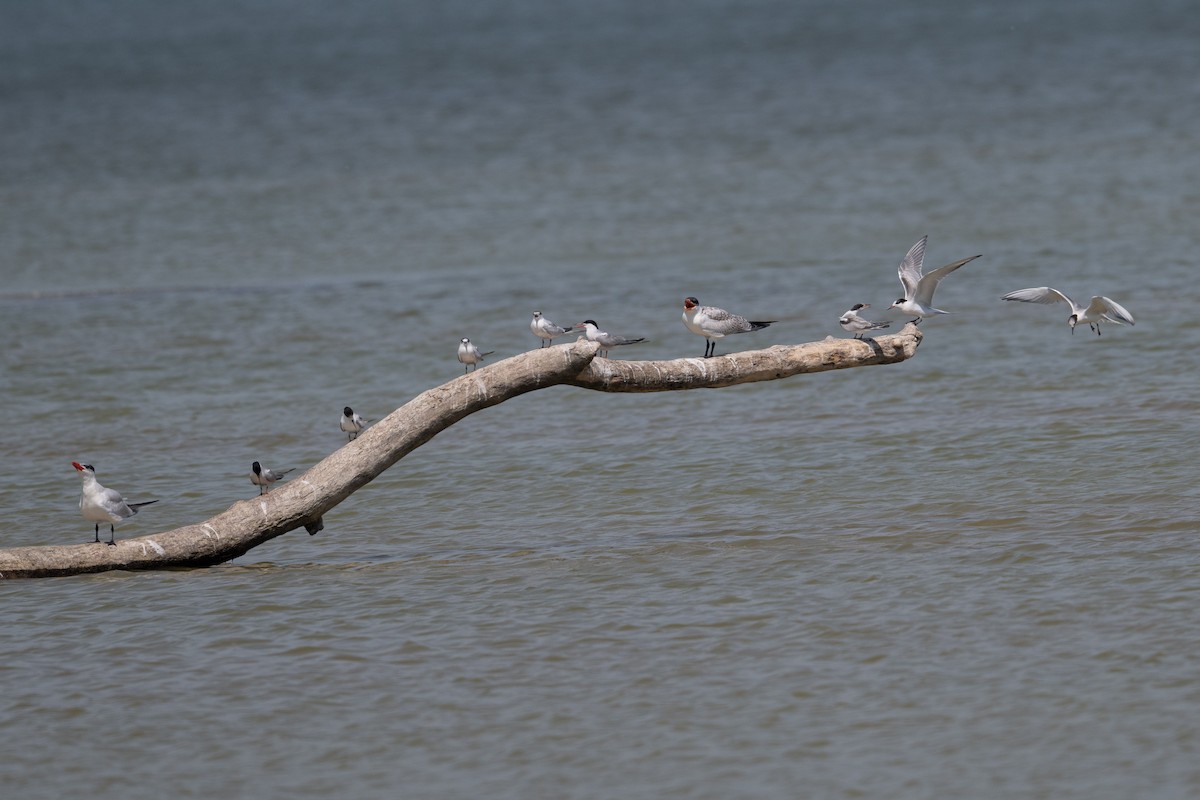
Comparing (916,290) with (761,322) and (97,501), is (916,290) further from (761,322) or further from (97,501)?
(97,501)

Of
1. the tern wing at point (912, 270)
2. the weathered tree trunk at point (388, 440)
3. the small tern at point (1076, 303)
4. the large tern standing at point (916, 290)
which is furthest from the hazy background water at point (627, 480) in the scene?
the tern wing at point (912, 270)

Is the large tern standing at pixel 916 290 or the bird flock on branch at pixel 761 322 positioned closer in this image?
the bird flock on branch at pixel 761 322

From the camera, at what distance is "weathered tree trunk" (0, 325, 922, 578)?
942 centimetres

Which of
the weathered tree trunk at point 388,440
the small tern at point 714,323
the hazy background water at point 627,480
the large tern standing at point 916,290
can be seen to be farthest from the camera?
the small tern at point 714,323

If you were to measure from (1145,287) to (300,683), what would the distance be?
45.3 ft

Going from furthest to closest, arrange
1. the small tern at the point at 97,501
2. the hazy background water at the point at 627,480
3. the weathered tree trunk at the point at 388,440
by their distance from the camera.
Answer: the small tern at the point at 97,501
the weathered tree trunk at the point at 388,440
the hazy background water at the point at 627,480

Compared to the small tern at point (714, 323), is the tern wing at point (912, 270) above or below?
above

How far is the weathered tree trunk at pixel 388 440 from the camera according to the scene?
9422 millimetres

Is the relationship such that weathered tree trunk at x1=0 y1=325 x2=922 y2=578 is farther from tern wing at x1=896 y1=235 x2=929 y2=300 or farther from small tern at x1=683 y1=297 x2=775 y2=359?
small tern at x1=683 y1=297 x2=775 y2=359

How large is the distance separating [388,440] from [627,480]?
3145mm

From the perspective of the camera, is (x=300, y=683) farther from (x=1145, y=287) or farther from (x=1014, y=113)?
(x=1014, y=113)

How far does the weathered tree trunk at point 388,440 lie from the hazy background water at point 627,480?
0.23m

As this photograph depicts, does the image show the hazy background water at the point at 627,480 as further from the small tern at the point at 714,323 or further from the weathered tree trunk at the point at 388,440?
the small tern at the point at 714,323

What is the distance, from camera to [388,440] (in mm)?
9500
